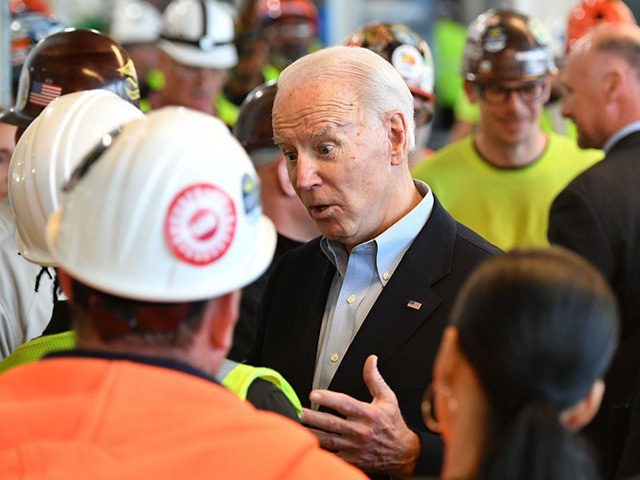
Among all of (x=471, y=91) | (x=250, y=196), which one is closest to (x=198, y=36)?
(x=471, y=91)

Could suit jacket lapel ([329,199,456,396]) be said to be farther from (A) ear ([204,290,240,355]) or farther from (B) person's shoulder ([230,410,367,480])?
(B) person's shoulder ([230,410,367,480])

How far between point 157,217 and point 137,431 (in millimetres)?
387

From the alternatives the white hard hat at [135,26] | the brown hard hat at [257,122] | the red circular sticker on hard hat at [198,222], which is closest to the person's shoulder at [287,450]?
the red circular sticker on hard hat at [198,222]

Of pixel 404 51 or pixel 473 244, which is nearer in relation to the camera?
pixel 473 244

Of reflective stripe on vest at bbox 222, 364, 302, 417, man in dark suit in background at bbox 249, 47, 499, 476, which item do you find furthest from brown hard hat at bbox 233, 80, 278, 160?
reflective stripe on vest at bbox 222, 364, 302, 417

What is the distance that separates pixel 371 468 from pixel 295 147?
939mm

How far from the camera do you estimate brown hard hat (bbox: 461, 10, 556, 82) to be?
19.3ft

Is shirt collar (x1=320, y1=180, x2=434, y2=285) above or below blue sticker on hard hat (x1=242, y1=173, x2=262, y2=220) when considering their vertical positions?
below

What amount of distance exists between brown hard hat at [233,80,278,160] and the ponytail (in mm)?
2871

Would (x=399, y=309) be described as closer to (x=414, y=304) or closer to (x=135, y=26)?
(x=414, y=304)

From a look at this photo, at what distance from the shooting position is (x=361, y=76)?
3.46m

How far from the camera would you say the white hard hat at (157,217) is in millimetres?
2084

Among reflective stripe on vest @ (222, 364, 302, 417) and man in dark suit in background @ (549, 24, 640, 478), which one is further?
man in dark suit in background @ (549, 24, 640, 478)

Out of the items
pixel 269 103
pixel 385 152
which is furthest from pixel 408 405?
pixel 269 103
